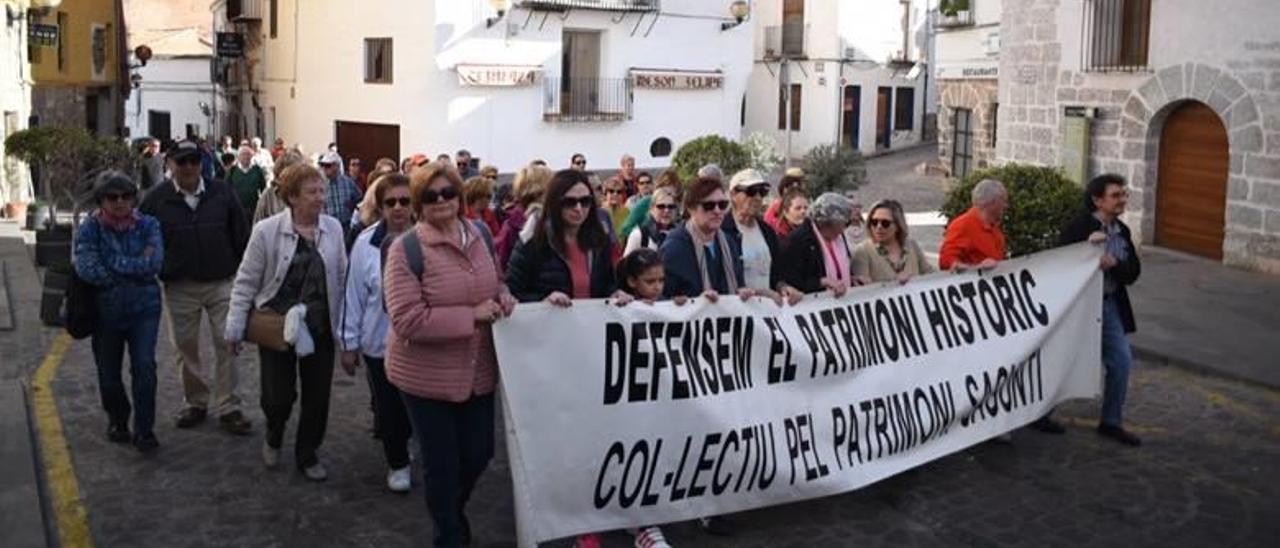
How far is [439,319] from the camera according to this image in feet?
16.7

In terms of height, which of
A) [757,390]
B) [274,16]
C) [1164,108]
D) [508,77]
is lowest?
[757,390]

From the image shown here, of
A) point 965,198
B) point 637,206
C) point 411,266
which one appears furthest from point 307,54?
point 411,266

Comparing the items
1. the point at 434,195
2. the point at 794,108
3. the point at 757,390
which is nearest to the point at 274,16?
the point at 794,108

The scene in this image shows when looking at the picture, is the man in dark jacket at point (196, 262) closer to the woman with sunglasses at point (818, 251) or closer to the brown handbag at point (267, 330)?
the brown handbag at point (267, 330)

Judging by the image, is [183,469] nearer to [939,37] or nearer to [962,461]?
[962,461]

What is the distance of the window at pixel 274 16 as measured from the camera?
104 feet

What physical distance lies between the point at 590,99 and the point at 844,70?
13315 mm

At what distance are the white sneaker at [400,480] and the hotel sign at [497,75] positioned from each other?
1978cm

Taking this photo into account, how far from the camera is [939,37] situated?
2722cm

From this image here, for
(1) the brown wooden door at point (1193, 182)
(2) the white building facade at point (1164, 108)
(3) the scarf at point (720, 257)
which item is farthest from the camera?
(1) the brown wooden door at point (1193, 182)

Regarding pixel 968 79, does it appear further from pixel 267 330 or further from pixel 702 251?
pixel 267 330

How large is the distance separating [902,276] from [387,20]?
21.2 m

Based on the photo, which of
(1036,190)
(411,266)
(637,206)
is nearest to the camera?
(411,266)

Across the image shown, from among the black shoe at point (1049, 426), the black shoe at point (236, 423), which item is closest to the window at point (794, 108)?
the black shoe at point (1049, 426)
